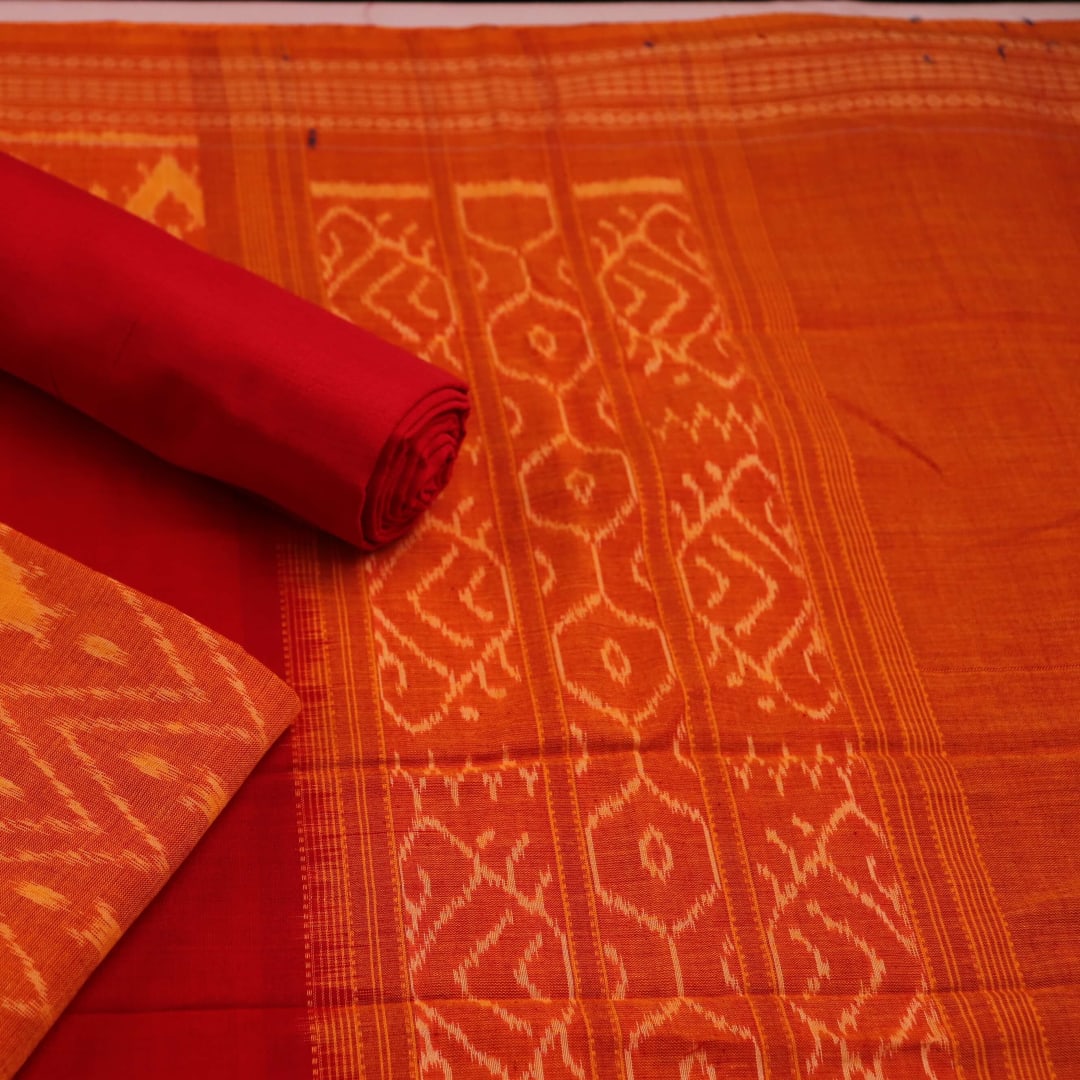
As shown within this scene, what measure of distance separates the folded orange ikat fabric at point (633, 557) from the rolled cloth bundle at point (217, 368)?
0.32ft

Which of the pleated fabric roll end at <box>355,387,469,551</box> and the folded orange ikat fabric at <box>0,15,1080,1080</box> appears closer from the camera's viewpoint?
→ the folded orange ikat fabric at <box>0,15,1080,1080</box>

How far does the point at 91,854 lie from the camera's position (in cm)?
97

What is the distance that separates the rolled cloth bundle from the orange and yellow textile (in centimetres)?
17

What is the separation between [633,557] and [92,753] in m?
0.55

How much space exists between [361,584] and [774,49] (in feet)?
3.39

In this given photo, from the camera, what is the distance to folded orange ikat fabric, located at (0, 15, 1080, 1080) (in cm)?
105

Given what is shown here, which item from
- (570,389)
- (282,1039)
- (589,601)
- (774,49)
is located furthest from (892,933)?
(774,49)

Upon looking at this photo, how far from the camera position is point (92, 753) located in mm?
1018

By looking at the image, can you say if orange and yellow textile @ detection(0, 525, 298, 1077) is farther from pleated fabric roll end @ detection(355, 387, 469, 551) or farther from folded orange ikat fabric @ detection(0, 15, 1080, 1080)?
pleated fabric roll end @ detection(355, 387, 469, 551)

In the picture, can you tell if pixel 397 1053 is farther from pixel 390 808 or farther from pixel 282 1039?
pixel 390 808

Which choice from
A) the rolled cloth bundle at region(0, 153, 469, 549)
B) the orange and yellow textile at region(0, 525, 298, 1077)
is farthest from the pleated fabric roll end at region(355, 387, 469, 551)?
the orange and yellow textile at region(0, 525, 298, 1077)

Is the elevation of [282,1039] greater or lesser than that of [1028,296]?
lesser

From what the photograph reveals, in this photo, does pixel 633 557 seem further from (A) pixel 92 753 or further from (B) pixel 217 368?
(A) pixel 92 753

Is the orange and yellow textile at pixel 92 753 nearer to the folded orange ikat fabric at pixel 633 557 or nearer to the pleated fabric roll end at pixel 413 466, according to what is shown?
the folded orange ikat fabric at pixel 633 557
